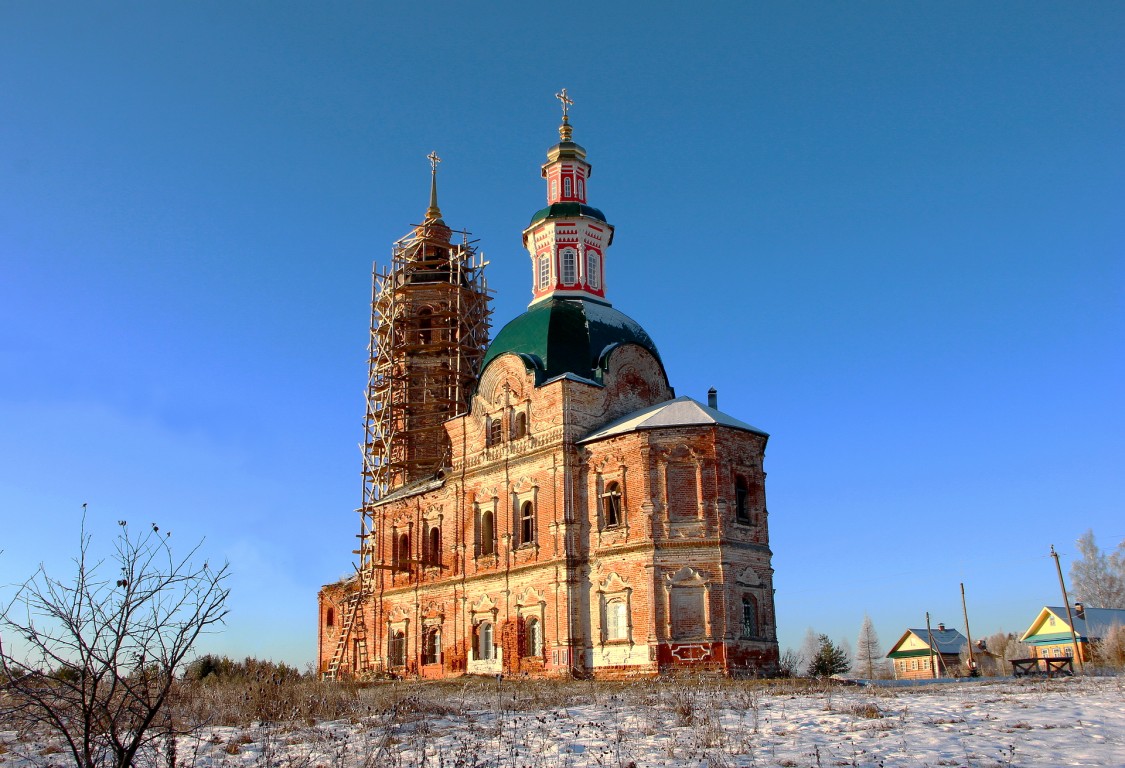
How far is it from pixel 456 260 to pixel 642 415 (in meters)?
17.2

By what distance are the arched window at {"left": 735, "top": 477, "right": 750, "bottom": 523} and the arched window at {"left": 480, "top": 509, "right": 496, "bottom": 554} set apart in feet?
26.0

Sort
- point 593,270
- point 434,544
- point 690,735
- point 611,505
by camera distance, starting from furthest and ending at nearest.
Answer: point 593,270, point 434,544, point 611,505, point 690,735

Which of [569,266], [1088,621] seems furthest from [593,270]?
[1088,621]

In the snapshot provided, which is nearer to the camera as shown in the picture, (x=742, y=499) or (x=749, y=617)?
(x=749, y=617)

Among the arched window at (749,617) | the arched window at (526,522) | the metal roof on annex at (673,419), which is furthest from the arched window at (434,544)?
the arched window at (749,617)

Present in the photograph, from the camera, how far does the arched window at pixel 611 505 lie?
27531mm

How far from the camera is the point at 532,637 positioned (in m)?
28.7

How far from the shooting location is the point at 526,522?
97.8 ft

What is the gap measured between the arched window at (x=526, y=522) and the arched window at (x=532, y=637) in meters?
2.35

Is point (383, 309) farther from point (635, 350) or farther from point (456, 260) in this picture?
point (635, 350)

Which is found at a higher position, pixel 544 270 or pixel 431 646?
pixel 544 270

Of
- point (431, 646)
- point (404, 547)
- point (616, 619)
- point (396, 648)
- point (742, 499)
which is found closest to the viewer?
point (616, 619)

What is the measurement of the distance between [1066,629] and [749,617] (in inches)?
1472

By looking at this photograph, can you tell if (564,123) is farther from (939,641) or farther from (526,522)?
(939,641)
